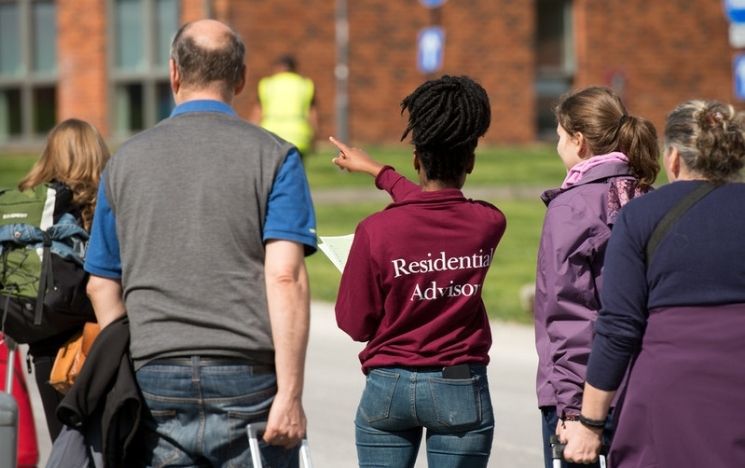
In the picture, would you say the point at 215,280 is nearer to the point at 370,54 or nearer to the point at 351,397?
the point at 351,397

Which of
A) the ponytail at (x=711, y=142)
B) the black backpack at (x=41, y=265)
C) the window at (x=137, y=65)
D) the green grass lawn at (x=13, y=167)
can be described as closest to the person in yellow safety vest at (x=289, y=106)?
the green grass lawn at (x=13, y=167)

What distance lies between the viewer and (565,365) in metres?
4.54

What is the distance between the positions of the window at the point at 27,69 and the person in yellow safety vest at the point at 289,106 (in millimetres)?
12326

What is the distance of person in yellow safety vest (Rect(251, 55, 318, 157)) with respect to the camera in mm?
17109

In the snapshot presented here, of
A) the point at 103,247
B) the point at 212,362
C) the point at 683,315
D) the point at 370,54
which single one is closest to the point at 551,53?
the point at 370,54

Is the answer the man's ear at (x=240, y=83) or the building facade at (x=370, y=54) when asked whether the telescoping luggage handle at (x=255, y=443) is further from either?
the building facade at (x=370, y=54)

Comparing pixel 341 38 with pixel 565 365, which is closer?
pixel 565 365

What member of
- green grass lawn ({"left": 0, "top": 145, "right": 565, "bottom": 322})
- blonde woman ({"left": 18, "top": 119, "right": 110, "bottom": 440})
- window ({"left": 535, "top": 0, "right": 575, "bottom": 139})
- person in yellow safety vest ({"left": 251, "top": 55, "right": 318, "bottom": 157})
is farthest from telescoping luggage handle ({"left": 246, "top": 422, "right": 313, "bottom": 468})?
window ({"left": 535, "top": 0, "right": 575, "bottom": 139})

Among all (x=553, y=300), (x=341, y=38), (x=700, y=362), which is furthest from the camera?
(x=341, y=38)

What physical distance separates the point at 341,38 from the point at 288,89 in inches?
387

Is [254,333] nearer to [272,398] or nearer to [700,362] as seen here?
[272,398]

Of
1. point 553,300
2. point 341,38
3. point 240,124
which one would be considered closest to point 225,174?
point 240,124

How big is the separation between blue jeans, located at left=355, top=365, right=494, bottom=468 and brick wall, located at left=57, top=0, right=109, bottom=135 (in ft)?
78.1

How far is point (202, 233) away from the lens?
12.9ft
